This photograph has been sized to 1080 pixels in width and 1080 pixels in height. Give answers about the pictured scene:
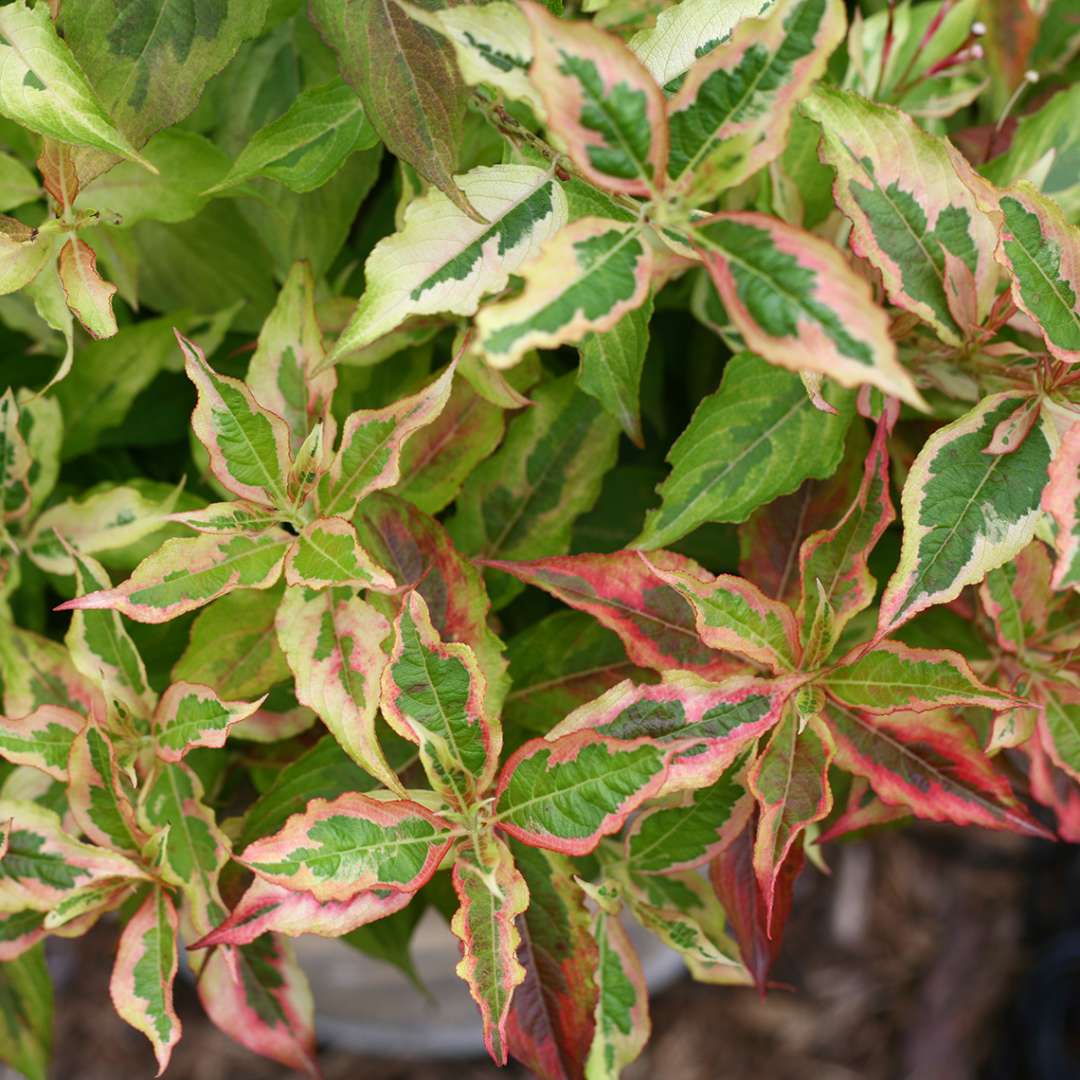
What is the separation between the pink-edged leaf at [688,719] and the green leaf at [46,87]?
0.93 ft

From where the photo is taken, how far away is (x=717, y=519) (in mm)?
561

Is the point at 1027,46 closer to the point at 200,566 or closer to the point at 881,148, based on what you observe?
the point at 881,148

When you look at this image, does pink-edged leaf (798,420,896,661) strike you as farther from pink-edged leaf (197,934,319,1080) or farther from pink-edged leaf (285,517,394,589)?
pink-edged leaf (197,934,319,1080)

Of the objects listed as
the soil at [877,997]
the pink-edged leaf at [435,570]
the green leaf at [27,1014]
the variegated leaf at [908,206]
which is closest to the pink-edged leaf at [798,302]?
the variegated leaf at [908,206]

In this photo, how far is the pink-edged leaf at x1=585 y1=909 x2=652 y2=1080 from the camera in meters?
0.59

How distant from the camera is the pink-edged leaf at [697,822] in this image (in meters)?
0.56

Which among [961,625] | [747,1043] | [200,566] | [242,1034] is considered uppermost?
[200,566]

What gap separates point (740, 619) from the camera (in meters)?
0.50

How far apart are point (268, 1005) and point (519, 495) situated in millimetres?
304

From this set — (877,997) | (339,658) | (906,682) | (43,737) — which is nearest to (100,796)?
(43,737)

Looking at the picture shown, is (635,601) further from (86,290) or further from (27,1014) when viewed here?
(27,1014)

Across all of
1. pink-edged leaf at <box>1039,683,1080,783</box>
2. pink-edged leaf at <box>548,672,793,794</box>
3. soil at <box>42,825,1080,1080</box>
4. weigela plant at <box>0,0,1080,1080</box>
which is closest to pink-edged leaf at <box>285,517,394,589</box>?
weigela plant at <box>0,0,1080,1080</box>

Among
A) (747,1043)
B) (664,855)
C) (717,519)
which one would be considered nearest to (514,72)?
(717,519)

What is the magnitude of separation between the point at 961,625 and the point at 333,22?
0.45 meters
